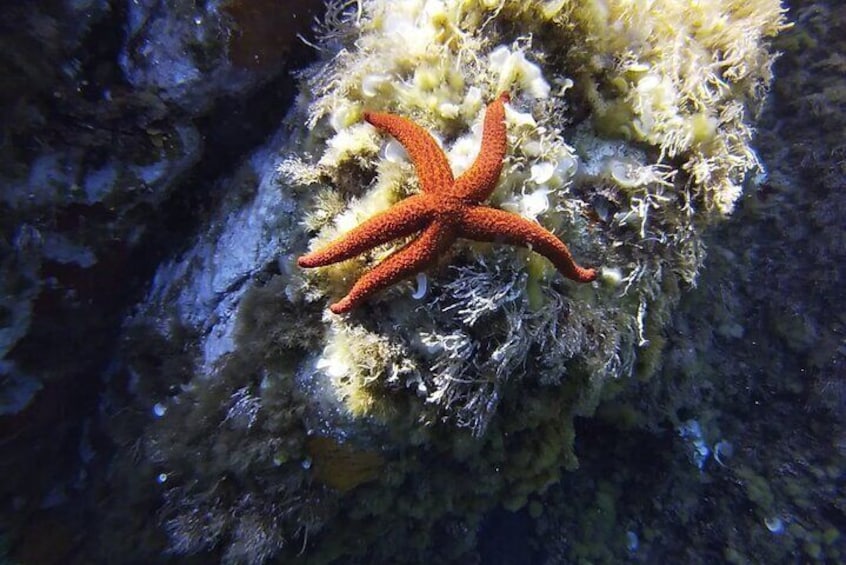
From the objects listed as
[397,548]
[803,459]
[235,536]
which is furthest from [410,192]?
[803,459]

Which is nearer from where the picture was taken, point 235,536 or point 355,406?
point 355,406

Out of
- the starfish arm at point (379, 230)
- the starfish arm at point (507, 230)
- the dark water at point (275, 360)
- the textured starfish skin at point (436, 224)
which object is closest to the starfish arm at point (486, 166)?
the textured starfish skin at point (436, 224)

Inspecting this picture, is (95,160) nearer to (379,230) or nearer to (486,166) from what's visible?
(379,230)

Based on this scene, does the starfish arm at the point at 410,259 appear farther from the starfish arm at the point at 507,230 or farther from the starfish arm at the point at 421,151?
the starfish arm at the point at 421,151

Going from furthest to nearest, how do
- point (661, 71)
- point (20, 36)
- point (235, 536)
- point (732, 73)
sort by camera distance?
point (235, 536)
point (732, 73)
point (661, 71)
point (20, 36)

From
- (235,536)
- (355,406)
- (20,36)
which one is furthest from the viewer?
(235,536)

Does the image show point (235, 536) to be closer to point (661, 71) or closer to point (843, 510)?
point (661, 71)

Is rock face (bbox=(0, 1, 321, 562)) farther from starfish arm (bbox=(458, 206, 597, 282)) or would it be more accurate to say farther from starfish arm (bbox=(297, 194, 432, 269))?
starfish arm (bbox=(458, 206, 597, 282))
